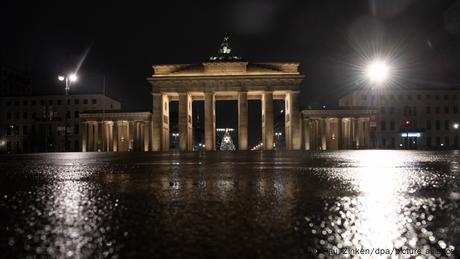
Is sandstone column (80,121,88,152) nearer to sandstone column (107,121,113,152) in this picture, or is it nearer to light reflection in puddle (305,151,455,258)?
sandstone column (107,121,113,152)

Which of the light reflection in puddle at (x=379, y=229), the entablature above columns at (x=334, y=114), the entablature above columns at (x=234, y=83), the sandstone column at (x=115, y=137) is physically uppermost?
the entablature above columns at (x=234, y=83)

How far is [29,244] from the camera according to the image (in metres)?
2.08

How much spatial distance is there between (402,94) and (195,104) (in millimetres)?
65433

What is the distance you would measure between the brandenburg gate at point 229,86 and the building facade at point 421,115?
32483mm

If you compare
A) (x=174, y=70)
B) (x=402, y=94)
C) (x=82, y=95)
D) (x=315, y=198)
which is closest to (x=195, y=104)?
(x=82, y=95)

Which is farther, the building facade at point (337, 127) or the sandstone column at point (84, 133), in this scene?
the sandstone column at point (84, 133)

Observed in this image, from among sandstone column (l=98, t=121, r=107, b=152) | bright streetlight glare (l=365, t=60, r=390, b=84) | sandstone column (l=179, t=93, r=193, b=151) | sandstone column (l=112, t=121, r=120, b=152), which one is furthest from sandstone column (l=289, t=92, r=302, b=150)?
bright streetlight glare (l=365, t=60, r=390, b=84)

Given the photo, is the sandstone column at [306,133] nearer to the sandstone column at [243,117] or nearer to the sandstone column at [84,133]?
the sandstone column at [243,117]

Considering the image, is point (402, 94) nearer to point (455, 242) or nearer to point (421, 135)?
point (421, 135)

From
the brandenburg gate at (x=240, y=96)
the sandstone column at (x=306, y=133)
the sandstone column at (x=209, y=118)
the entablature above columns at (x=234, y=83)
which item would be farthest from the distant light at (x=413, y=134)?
the sandstone column at (x=209, y=118)

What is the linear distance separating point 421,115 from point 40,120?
8035 centimetres

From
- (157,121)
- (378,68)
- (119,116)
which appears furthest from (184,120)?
(378,68)

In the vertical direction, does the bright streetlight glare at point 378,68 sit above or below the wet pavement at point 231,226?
above

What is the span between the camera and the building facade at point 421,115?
88750 millimetres
